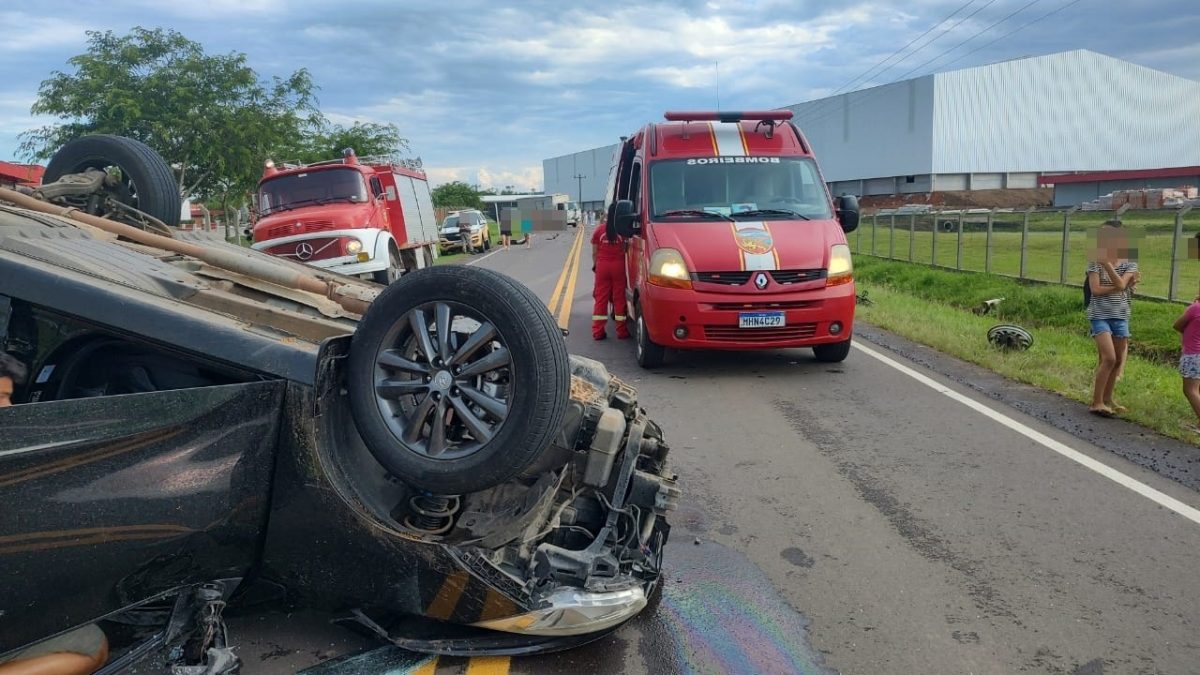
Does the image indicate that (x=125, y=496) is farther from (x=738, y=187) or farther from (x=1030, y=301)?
(x=1030, y=301)

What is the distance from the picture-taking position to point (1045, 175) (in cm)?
6353

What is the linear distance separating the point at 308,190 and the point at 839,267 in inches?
370

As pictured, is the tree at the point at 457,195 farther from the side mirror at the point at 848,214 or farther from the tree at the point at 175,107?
the side mirror at the point at 848,214

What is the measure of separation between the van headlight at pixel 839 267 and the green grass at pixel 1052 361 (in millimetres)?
1860

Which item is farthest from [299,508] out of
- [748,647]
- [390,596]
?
[748,647]

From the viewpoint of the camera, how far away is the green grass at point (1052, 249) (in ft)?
41.9

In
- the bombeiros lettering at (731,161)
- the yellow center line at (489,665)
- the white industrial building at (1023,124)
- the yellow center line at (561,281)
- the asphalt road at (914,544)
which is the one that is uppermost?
the white industrial building at (1023,124)

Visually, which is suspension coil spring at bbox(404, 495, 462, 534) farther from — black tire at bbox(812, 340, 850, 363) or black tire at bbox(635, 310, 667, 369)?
black tire at bbox(812, 340, 850, 363)

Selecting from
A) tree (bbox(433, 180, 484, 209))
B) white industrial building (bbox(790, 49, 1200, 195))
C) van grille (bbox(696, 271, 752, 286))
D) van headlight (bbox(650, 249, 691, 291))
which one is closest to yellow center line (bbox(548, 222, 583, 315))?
van headlight (bbox(650, 249, 691, 291))

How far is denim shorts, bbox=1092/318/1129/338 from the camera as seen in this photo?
22.9 feet

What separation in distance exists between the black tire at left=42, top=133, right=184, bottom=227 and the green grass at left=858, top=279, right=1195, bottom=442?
23.1ft

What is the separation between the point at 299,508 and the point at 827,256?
252 inches

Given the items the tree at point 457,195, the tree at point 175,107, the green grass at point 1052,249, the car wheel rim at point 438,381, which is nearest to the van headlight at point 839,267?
the green grass at point 1052,249

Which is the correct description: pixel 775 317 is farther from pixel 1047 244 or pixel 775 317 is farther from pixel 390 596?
pixel 1047 244
